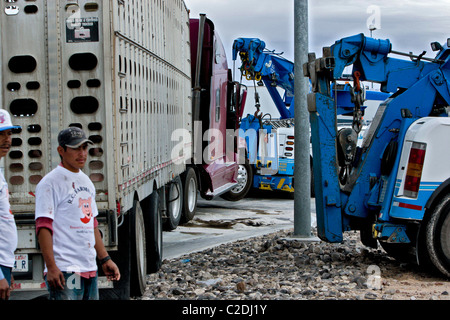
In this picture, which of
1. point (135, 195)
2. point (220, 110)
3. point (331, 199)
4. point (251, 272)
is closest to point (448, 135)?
point (331, 199)

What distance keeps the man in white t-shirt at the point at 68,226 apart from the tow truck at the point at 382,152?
4400 millimetres

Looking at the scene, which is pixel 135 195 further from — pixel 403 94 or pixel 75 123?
pixel 403 94

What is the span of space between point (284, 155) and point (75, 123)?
11484mm

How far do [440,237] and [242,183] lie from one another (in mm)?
9490

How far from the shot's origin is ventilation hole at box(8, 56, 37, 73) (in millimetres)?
6121

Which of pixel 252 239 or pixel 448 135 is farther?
pixel 252 239

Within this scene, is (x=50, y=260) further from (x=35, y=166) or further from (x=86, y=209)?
(x=35, y=166)

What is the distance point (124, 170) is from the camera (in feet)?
21.2

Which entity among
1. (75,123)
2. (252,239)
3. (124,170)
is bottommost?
(252,239)

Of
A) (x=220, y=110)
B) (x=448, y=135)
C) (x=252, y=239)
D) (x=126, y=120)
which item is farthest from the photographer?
(x=220, y=110)

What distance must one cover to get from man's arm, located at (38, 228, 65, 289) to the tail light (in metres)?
4.74

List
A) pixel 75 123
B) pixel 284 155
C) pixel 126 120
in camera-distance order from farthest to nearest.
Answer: pixel 284 155, pixel 126 120, pixel 75 123

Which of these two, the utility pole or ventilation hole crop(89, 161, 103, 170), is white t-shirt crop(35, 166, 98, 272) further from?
the utility pole

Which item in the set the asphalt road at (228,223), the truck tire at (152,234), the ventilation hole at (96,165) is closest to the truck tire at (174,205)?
the asphalt road at (228,223)
